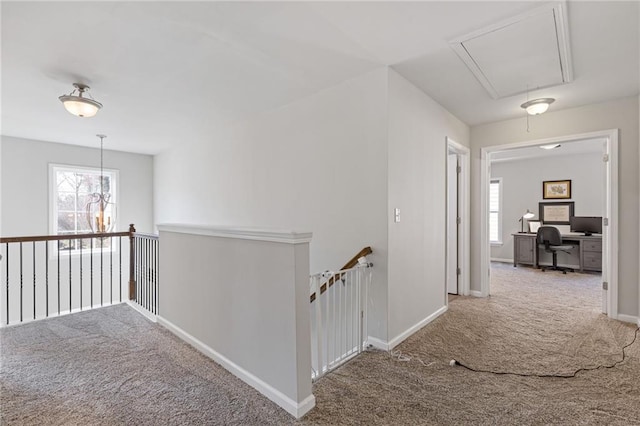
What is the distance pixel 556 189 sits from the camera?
6766 millimetres

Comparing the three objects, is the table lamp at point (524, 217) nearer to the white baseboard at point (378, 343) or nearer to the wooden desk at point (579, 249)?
the wooden desk at point (579, 249)

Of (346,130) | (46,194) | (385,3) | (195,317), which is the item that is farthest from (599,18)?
(46,194)

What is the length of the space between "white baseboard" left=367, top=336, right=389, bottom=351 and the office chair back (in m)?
5.33

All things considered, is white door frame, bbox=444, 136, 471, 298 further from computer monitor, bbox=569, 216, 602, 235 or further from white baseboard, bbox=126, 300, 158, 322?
white baseboard, bbox=126, 300, 158, 322

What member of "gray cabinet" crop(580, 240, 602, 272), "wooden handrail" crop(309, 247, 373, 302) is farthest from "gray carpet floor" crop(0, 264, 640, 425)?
"gray cabinet" crop(580, 240, 602, 272)

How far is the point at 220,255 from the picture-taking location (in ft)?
7.86

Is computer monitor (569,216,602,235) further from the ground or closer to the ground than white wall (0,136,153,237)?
closer to the ground

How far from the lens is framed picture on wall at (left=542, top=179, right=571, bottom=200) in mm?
6629

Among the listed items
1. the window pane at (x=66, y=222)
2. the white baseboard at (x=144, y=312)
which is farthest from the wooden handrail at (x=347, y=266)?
the window pane at (x=66, y=222)

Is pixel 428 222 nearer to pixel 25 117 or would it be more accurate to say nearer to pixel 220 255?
pixel 220 255

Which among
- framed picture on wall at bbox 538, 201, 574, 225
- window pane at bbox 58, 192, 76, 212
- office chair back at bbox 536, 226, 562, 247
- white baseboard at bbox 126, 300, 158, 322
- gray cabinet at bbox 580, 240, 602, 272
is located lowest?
white baseboard at bbox 126, 300, 158, 322

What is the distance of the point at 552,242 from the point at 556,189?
4.68 feet

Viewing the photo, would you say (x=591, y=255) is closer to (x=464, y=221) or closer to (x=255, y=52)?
(x=464, y=221)

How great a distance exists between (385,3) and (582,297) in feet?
15.5
